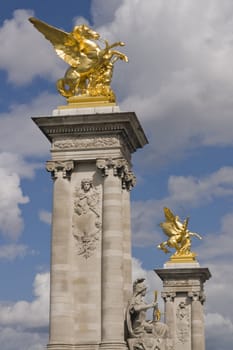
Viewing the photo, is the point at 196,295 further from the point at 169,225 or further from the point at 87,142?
the point at 87,142

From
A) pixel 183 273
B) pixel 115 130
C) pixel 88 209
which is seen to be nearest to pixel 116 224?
pixel 88 209

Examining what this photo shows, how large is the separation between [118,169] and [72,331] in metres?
5.86

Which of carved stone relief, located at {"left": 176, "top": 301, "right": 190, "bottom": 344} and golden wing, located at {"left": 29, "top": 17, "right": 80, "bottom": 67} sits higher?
golden wing, located at {"left": 29, "top": 17, "right": 80, "bottom": 67}

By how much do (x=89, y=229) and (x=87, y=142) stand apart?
3137 millimetres

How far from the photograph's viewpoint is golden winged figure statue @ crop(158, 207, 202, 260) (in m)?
61.4

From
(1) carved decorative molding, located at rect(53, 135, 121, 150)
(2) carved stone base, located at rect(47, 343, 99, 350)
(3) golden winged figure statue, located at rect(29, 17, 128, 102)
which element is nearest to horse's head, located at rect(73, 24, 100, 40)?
(3) golden winged figure statue, located at rect(29, 17, 128, 102)

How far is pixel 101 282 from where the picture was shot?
32.3 metres

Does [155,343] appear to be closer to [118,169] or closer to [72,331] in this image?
[72,331]

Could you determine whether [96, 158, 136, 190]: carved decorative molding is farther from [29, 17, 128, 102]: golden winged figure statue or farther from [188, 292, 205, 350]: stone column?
[188, 292, 205, 350]: stone column

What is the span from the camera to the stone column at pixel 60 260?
32.1 m

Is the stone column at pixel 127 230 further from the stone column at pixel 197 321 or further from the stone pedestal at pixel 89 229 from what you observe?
the stone column at pixel 197 321

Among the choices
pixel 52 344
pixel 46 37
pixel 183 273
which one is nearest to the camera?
pixel 52 344

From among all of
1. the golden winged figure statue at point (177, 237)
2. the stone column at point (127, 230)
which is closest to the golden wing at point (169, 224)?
the golden winged figure statue at point (177, 237)

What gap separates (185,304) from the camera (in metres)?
60.5
